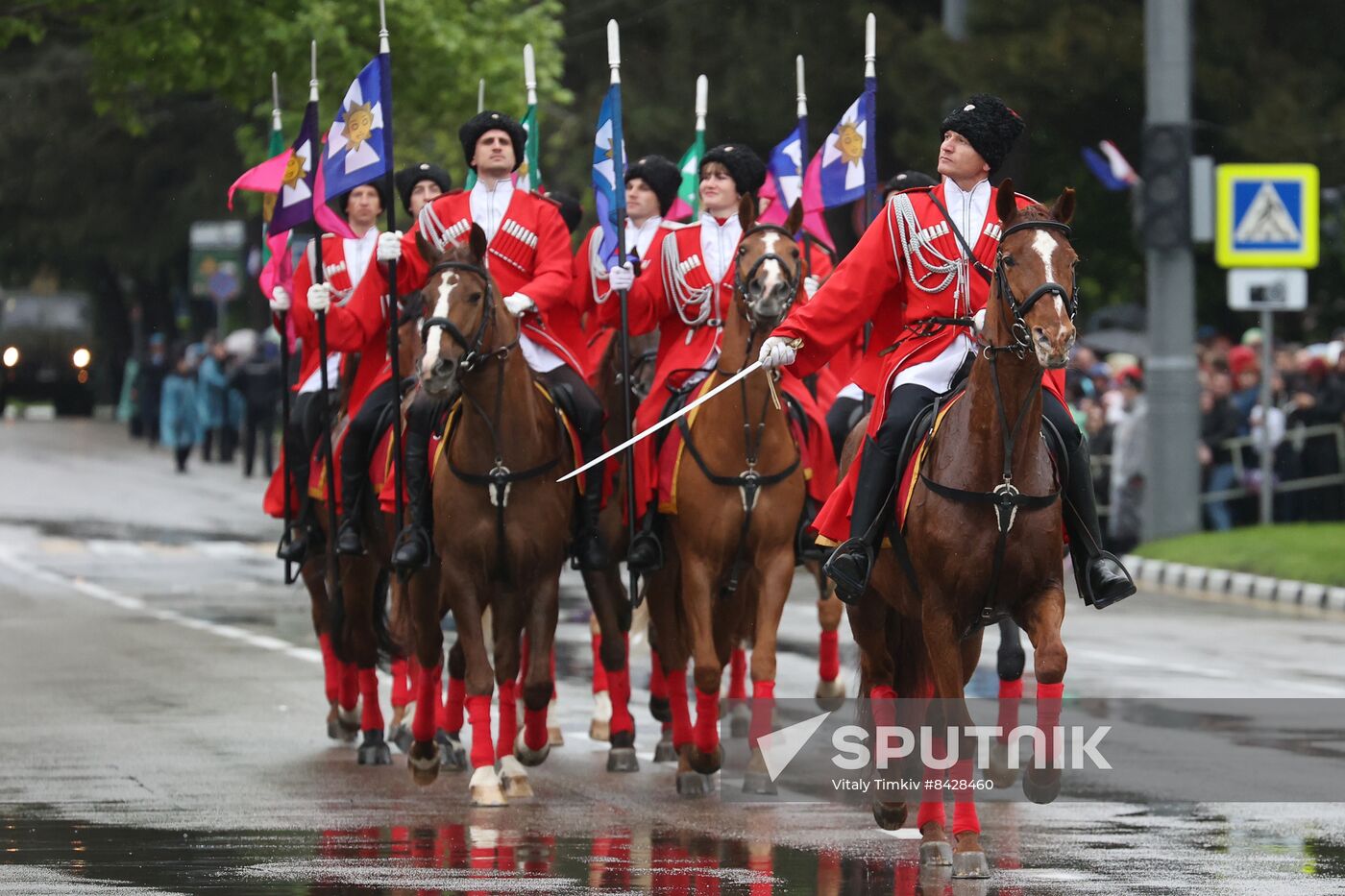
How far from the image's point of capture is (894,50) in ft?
125

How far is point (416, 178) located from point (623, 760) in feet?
10.9

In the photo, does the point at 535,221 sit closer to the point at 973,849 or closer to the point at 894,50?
the point at 973,849

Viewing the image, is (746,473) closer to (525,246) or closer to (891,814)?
(525,246)

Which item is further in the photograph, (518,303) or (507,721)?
(518,303)

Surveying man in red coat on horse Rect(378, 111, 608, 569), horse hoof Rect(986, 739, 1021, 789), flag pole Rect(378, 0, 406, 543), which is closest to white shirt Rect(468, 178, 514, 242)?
man in red coat on horse Rect(378, 111, 608, 569)

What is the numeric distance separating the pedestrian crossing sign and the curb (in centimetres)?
273

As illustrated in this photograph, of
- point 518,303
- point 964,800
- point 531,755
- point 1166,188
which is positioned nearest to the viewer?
point 964,800

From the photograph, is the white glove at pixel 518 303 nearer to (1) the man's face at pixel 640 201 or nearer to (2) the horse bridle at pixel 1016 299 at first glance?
(1) the man's face at pixel 640 201

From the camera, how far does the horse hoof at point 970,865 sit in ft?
32.0

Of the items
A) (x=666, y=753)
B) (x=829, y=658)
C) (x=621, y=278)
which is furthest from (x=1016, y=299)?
(x=829, y=658)

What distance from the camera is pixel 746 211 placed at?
1245 cm

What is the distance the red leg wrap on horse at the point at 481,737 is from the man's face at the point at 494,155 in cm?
248

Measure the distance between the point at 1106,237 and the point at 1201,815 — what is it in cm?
2937

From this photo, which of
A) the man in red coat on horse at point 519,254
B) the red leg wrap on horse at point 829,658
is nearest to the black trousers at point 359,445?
the man in red coat on horse at point 519,254
